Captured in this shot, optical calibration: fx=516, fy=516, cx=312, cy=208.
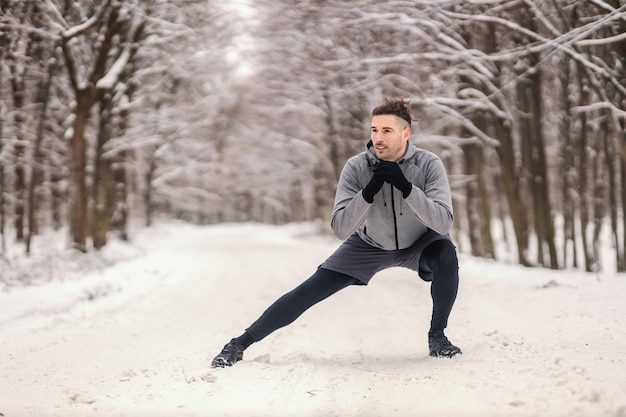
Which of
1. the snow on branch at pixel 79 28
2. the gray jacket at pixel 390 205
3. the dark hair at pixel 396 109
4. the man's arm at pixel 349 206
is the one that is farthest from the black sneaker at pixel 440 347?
the snow on branch at pixel 79 28

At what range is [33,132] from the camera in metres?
16.5

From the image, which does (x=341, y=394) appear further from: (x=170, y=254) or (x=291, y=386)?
(x=170, y=254)

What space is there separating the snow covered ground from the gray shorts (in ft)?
2.05

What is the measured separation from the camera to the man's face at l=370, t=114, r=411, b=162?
3.44 metres

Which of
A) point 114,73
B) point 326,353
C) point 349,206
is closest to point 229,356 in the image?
point 326,353

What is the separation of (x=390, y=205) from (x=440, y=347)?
3.33ft

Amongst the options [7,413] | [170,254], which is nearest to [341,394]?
[7,413]

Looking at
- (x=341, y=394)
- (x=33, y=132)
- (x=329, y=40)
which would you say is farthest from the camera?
(x=33, y=132)

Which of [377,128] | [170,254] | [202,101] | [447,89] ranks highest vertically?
[202,101]

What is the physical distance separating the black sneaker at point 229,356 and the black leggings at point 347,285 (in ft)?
0.41

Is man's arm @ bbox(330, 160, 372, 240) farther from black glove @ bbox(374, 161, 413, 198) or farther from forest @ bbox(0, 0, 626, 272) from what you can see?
forest @ bbox(0, 0, 626, 272)

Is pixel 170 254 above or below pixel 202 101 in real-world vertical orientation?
below

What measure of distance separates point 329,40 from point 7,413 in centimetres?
1305

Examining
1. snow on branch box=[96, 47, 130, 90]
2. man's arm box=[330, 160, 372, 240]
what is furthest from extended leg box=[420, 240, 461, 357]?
snow on branch box=[96, 47, 130, 90]
